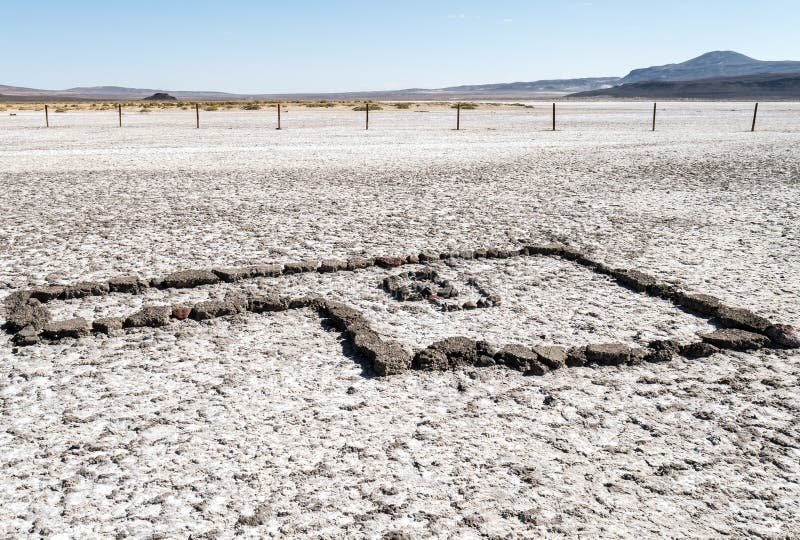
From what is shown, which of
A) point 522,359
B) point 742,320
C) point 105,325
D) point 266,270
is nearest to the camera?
point 522,359

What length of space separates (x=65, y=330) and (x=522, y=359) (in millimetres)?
3176

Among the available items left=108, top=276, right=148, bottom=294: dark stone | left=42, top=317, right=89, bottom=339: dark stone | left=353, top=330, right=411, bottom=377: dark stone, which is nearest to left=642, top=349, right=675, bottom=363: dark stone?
left=353, top=330, right=411, bottom=377: dark stone

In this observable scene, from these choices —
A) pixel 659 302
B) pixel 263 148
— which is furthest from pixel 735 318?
pixel 263 148

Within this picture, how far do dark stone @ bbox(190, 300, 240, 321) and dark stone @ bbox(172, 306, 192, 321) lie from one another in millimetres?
37

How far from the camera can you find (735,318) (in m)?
5.23

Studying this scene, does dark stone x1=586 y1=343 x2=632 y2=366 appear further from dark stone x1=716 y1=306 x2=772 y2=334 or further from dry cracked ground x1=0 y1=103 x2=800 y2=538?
dark stone x1=716 y1=306 x2=772 y2=334

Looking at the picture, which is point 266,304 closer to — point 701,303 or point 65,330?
point 65,330

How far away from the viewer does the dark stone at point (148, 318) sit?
5.16 m

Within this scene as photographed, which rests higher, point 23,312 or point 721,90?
point 721,90

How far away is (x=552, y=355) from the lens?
4.52m

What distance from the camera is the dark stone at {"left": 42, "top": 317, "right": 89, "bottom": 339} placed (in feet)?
16.1

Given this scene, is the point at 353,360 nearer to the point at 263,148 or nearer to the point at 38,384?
the point at 38,384

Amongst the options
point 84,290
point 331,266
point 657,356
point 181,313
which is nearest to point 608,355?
point 657,356

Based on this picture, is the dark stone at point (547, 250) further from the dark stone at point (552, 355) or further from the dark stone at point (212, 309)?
the dark stone at point (212, 309)
